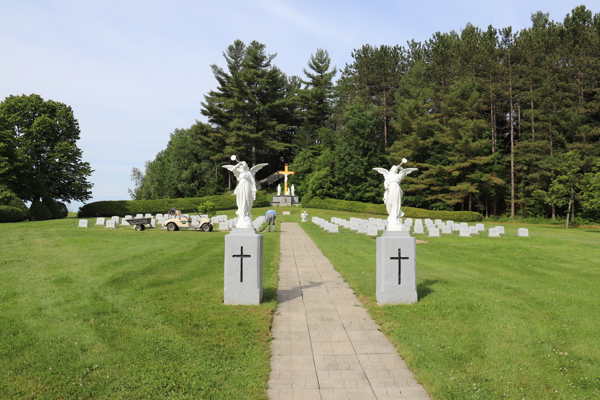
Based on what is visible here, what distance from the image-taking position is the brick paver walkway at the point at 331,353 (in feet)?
15.0

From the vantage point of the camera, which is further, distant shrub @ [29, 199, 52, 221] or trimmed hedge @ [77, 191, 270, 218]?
trimmed hedge @ [77, 191, 270, 218]

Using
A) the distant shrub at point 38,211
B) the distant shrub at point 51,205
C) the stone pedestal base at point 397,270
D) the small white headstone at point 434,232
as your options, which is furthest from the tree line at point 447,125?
the stone pedestal base at point 397,270

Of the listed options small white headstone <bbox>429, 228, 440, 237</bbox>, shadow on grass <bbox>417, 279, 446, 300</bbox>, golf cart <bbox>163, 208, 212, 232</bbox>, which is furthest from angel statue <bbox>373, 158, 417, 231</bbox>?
golf cart <bbox>163, 208, 212, 232</bbox>

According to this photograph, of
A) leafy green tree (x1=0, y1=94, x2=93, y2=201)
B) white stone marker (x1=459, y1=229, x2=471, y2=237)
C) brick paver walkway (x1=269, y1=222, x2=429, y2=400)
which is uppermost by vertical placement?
leafy green tree (x1=0, y1=94, x2=93, y2=201)

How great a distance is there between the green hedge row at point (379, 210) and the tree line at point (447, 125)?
182cm

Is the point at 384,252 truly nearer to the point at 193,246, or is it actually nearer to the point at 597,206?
the point at 193,246

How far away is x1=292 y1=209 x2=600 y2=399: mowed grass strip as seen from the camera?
4.73m

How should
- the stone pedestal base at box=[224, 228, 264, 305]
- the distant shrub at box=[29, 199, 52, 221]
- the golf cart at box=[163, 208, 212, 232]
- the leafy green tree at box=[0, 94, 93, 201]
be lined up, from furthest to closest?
the leafy green tree at box=[0, 94, 93, 201] < the distant shrub at box=[29, 199, 52, 221] < the golf cart at box=[163, 208, 212, 232] < the stone pedestal base at box=[224, 228, 264, 305]

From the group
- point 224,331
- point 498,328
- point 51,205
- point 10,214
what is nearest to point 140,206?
point 51,205

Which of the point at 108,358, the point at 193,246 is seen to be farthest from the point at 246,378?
the point at 193,246

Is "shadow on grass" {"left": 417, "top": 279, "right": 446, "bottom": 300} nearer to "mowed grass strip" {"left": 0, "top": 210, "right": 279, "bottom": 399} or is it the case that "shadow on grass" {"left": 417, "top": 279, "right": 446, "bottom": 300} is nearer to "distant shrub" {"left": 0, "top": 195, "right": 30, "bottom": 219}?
"mowed grass strip" {"left": 0, "top": 210, "right": 279, "bottom": 399}

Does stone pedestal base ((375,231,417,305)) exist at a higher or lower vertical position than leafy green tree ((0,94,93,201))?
lower

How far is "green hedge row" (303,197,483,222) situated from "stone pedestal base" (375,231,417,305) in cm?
3301

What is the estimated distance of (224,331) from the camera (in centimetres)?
643
